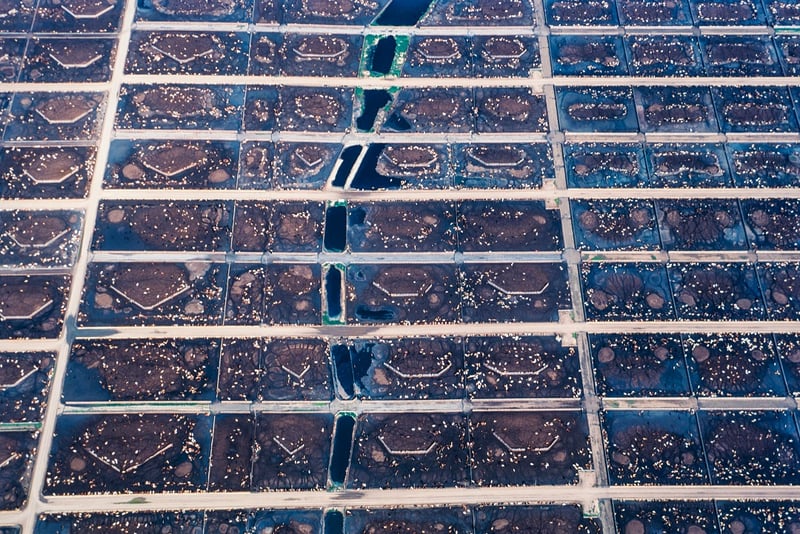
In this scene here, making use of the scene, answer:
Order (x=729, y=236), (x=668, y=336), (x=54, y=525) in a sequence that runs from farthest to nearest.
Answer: (x=729, y=236) → (x=668, y=336) → (x=54, y=525)

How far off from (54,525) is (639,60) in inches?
1103

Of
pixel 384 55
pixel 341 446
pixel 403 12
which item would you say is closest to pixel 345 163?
pixel 384 55

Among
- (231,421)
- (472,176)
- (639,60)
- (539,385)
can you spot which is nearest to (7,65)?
(231,421)

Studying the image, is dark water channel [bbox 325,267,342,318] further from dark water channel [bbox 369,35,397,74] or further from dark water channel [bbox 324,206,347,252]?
dark water channel [bbox 369,35,397,74]

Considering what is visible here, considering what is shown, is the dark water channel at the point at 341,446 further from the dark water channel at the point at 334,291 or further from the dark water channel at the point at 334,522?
the dark water channel at the point at 334,291

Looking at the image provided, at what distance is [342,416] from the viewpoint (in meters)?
21.3

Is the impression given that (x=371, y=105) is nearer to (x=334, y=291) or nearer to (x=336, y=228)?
(x=336, y=228)

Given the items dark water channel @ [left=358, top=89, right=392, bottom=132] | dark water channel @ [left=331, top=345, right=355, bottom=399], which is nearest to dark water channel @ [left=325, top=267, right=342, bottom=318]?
dark water channel @ [left=331, top=345, right=355, bottom=399]

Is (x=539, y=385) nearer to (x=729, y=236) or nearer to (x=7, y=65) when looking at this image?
(x=729, y=236)

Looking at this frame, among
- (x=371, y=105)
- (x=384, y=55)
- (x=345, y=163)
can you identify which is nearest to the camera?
(x=345, y=163)

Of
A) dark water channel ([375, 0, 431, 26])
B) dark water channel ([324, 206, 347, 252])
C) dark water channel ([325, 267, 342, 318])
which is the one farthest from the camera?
dark water channel ([375, 0, 431, 26])

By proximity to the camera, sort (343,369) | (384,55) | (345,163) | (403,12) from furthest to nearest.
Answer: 1. (403,12)
2. (384,55)
3. (345,163)
4. (343,369)

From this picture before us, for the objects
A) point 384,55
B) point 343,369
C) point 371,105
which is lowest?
point 343,369

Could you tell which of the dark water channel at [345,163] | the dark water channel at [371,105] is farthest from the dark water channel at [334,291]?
the dark water channel at [371,105]
